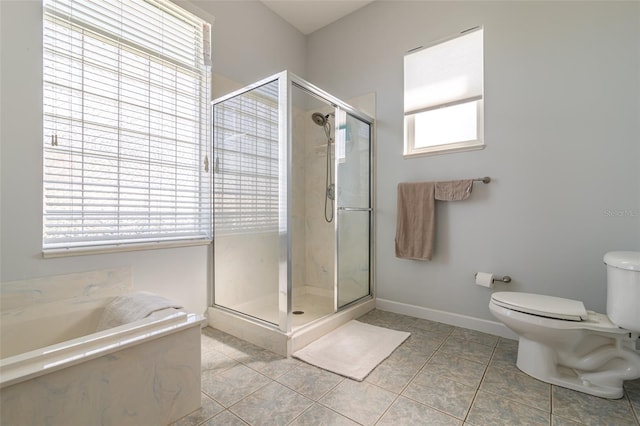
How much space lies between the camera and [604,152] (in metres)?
1.83

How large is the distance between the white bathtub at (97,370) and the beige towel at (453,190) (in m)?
1.97

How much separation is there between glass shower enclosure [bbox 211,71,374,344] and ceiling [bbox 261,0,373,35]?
114cm

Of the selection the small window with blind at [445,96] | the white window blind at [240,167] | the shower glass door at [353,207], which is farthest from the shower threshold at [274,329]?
the small window with blind at [445,96]

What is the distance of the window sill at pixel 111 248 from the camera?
5.24ft

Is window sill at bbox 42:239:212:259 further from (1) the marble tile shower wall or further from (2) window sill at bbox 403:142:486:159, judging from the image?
(2) window sill at bbox 403:142:486:159

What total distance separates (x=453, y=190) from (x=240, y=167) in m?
1.73

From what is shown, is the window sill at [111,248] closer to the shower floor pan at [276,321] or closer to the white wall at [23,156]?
the white wall at [23,156]

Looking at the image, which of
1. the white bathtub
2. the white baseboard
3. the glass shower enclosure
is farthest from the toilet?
the white bathtub

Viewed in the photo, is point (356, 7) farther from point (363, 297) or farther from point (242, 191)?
point (363, 297)

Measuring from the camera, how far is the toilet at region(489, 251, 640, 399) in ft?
4.72

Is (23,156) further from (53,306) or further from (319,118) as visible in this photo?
(319,118)

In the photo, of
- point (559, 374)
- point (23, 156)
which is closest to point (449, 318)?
point (559, 374)

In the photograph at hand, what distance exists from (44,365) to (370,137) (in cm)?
265

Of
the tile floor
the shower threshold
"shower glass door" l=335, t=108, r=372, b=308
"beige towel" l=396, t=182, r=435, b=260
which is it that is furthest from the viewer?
"shower glass door" l=335, t=108, r=372, b=308
